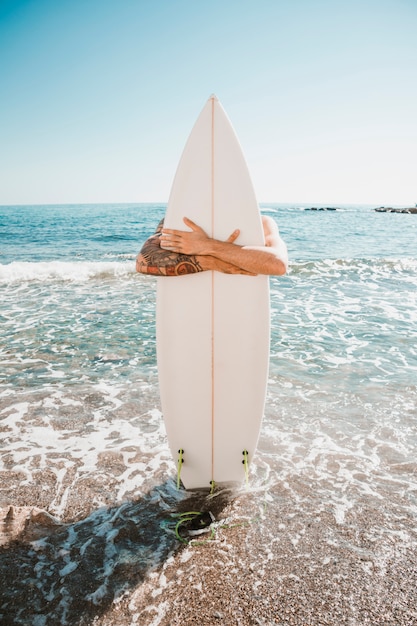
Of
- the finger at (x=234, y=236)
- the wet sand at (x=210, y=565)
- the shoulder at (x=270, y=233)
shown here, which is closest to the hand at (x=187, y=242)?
the finger at (x=234, y=236)

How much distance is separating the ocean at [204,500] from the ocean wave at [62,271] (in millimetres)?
5457

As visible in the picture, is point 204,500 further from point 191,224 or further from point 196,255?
point 191,224

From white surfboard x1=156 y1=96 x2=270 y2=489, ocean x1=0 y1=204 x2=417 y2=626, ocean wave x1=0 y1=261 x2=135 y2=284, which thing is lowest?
ocean x1=0 y1=204 x2=417 y2=626

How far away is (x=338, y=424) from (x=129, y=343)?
11.7 feet

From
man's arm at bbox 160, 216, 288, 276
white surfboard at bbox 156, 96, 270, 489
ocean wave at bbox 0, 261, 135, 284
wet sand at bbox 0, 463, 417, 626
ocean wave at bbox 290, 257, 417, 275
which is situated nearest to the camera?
wet sand at bbox 0, 463, 417, 626

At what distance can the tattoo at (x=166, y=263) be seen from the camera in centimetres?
246

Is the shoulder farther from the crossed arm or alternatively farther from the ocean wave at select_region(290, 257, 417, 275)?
the ocean wave at select_region(290, 257, 417, 275)

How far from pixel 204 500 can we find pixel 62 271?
462 inches

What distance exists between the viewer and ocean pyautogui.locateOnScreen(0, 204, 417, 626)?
2055mm

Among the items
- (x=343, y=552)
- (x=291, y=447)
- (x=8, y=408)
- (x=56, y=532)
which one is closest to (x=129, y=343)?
(x=8, y=408)

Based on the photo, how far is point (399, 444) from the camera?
357 centimetres

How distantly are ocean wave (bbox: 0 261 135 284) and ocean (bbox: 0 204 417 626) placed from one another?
5457mm

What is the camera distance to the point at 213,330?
2.71 m

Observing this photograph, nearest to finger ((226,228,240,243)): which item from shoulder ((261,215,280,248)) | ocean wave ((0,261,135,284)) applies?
shoulder ((261,215,280,248))
